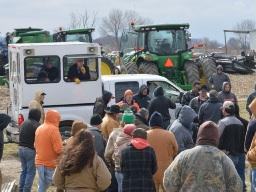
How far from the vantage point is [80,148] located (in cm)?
820

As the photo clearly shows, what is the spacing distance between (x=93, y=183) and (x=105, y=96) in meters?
6.08

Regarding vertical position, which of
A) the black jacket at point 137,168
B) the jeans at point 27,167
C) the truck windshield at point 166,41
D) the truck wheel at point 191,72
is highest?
the truck windshield at point 166,41

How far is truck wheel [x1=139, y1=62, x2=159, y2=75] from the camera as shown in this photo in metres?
22.9

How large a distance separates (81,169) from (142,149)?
45.3 inches

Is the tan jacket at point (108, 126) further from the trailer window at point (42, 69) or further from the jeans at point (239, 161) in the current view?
the trailer window at point (42, 69)

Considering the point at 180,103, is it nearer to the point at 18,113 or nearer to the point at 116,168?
the point at 18,113

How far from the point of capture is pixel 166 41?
80.4ft

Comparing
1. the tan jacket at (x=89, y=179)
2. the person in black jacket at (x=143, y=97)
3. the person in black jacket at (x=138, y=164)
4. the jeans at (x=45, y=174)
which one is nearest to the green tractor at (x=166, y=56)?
the person in black jacket at (x=143, y=97)

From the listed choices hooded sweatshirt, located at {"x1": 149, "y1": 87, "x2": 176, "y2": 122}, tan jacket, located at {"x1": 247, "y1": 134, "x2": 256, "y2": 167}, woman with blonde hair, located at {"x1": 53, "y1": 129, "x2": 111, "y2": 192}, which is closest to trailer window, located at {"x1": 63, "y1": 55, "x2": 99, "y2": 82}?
hooded sweatshirt, located at {"x1": 149, "y1": 87, "x2": 176, "y2": 122}

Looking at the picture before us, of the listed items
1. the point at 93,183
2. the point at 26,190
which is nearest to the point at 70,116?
the point at 26,190

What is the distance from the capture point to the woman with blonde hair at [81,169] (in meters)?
8.23

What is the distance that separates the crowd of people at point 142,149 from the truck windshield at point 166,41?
896 cm

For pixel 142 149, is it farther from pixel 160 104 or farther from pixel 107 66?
pixel 107 66

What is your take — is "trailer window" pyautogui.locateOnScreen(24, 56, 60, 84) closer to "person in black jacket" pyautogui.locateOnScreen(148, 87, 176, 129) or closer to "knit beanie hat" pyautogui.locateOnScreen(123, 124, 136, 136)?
"person in black jacket" pyautogui.locateOnScreen(148, 87, 176, 129)
